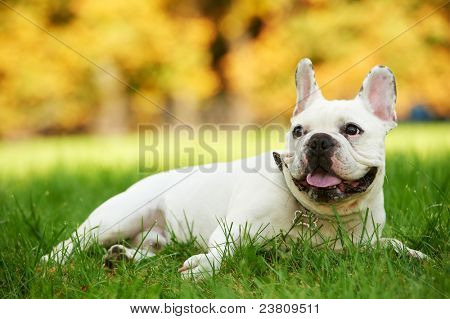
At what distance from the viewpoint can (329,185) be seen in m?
2.78

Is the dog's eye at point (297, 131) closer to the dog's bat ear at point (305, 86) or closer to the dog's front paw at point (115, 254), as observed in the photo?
the dog's bat ear at point (305, 86)

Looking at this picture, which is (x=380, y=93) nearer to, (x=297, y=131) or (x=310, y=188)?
(x=297, y=131)

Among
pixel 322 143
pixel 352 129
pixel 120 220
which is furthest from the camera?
pixel 120 220

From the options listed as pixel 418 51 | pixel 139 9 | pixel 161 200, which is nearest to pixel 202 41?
pixel 139 9

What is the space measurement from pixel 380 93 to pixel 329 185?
629 mm

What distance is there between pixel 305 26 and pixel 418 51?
2711 millimetres

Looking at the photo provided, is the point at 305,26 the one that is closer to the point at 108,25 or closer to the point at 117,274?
the point at 108,25

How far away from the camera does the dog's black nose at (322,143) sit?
2.77 m

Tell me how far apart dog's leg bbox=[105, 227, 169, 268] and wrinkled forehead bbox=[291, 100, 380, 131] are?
106cm

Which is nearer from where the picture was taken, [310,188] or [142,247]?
[310,188]

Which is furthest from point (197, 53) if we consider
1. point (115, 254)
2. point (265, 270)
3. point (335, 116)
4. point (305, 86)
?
point (265, 270)

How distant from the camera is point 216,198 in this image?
11.1 ft

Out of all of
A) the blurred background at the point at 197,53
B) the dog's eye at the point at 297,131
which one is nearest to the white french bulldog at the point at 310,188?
the dog's eye at the point at 297,131

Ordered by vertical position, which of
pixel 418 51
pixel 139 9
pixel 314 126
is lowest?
pixel 314 126
